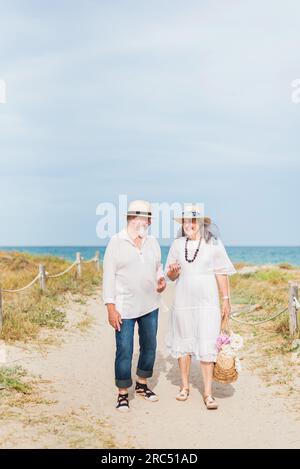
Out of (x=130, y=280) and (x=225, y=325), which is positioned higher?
(x=130, y=280)

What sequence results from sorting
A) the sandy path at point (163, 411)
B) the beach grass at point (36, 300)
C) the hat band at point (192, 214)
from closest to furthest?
the sandy path at point (163, 411)
the hat band at point (192, 214)
the beach grass at point (36, 300)

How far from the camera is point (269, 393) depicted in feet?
24.5

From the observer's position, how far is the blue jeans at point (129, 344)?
246 inches

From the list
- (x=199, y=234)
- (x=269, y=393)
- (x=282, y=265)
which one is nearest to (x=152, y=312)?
(x=199, y=234)

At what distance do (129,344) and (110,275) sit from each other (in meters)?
0.80

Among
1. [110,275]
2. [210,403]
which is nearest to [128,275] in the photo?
[110,275]

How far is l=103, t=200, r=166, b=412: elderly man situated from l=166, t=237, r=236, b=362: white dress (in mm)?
243

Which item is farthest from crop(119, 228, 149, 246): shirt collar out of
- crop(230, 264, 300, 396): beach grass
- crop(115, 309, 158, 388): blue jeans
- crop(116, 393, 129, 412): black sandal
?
crop(230, 264, 300, 396): beach grass

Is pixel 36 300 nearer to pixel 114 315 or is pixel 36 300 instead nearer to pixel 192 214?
pixel 114 315

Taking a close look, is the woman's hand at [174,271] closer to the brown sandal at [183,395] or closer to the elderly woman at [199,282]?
the elderly woman at [199,282]

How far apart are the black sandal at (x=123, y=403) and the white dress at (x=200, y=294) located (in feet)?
2.95

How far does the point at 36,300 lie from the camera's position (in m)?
13.4

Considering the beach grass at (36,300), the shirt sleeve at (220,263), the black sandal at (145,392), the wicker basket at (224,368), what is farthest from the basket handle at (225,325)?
the beach grass at (36,300)
